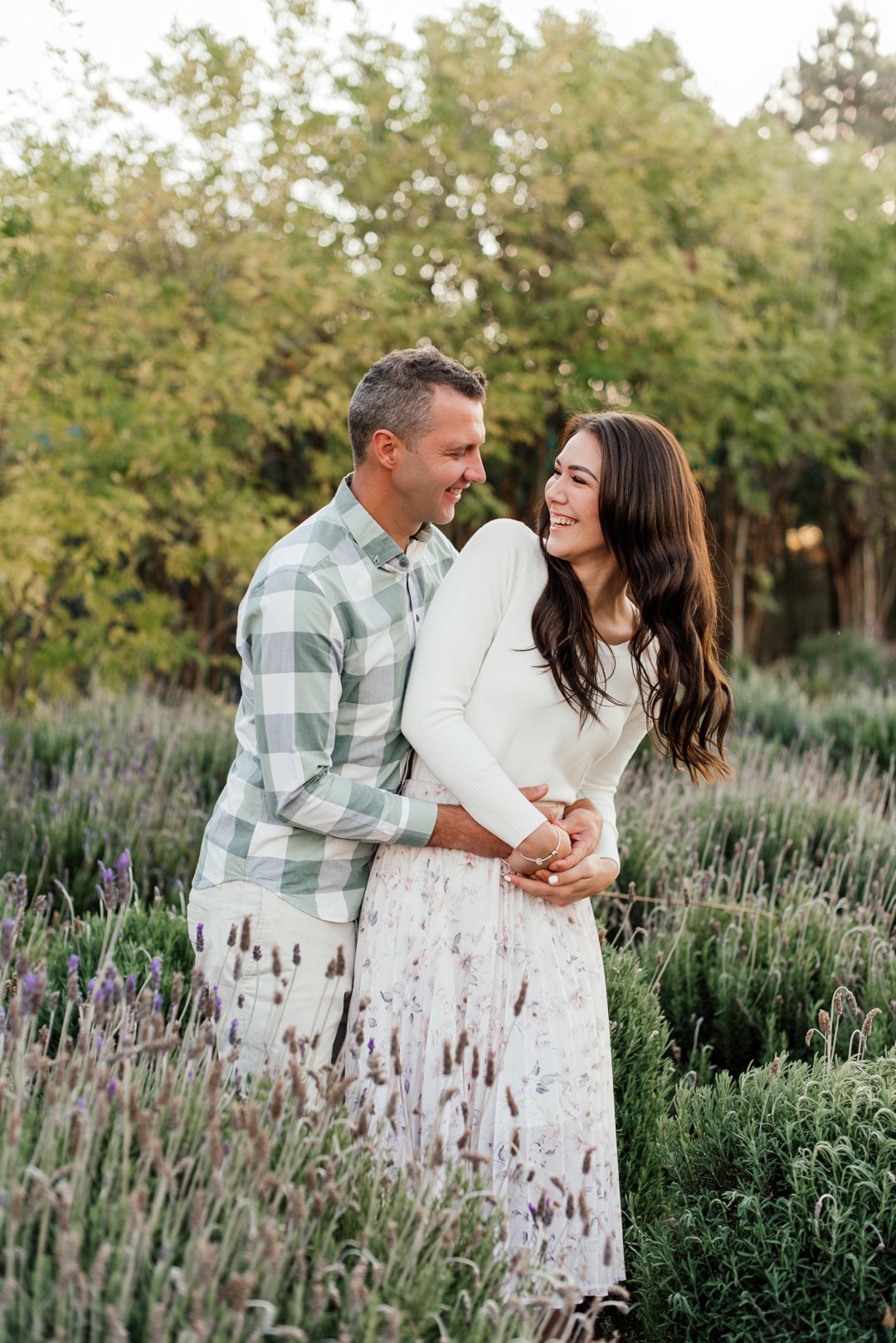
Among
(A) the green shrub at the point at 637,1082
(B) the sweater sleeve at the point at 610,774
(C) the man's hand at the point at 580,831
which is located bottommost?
(A) the green shrub at the point at 637,1082

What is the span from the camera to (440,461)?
2.56 metres

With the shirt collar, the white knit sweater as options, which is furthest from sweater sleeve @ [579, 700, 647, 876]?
the shirt collar

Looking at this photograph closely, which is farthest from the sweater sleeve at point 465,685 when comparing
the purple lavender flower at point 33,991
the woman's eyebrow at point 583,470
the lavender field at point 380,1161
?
the purple lavender flower at point 33,991

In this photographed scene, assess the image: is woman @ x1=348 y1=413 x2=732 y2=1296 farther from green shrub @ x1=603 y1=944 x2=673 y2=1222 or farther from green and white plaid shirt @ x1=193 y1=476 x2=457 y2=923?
green shrub @ x1=603 y1=944 x2=673 y2=1222

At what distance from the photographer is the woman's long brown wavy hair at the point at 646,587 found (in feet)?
8.11

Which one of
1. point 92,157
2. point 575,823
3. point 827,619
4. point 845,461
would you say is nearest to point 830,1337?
point 575,823

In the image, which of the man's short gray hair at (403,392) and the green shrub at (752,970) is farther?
the green shrub at (752,970)

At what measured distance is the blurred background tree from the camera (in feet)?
21.7

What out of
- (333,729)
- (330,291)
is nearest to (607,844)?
(333,729)

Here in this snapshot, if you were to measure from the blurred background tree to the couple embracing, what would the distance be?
2978 mm

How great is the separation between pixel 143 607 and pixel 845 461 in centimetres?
1102

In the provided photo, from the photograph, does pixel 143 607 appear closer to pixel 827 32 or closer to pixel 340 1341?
pixel 340 1341

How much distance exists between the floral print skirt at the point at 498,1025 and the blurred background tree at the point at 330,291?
336cm

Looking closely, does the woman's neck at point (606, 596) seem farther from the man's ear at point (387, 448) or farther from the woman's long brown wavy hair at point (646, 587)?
the man's ear at point (387, 448)
